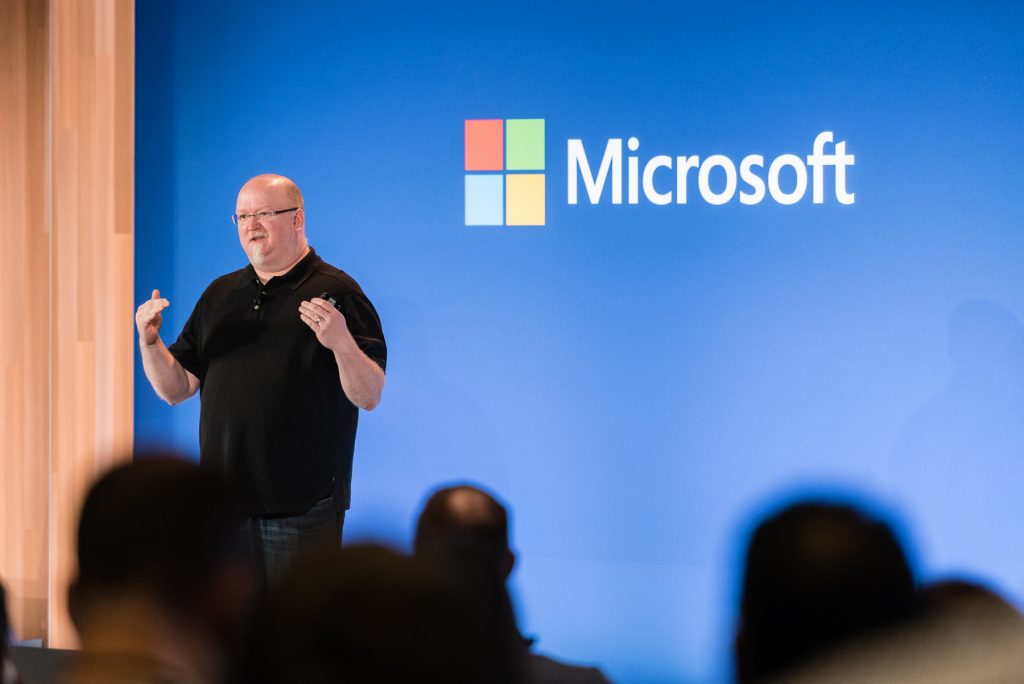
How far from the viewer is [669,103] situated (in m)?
4.18

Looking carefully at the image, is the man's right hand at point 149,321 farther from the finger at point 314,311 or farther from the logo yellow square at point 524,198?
the logo yellow square at point 524,198

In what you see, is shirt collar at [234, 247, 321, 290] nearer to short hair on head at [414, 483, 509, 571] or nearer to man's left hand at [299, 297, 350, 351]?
man's left hand at [299, 297, 350, 351]

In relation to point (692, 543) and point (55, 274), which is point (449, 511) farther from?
point (55, 274)

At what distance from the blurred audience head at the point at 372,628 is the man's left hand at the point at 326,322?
238cm

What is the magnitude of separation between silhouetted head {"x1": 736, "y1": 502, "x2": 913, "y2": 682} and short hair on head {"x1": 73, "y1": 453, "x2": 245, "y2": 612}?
0.51 metres

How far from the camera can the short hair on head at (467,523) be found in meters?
1.67

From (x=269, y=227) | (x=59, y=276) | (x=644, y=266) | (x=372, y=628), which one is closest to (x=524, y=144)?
(x=644, y=266)

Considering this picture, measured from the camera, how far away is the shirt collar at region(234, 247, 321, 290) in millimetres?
3400

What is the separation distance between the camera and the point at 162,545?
1.11 m

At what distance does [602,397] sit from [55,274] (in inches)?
84.2

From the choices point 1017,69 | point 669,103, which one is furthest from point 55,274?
point 1017,69

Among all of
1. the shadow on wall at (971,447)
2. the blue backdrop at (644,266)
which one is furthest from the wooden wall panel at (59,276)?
the shadow on wall at (971,447)

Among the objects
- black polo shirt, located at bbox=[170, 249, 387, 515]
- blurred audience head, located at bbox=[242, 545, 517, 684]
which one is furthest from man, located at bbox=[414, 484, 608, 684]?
black polo shirt, located at bbox=[170, 249, 387, 515]

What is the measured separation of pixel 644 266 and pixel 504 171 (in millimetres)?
624
